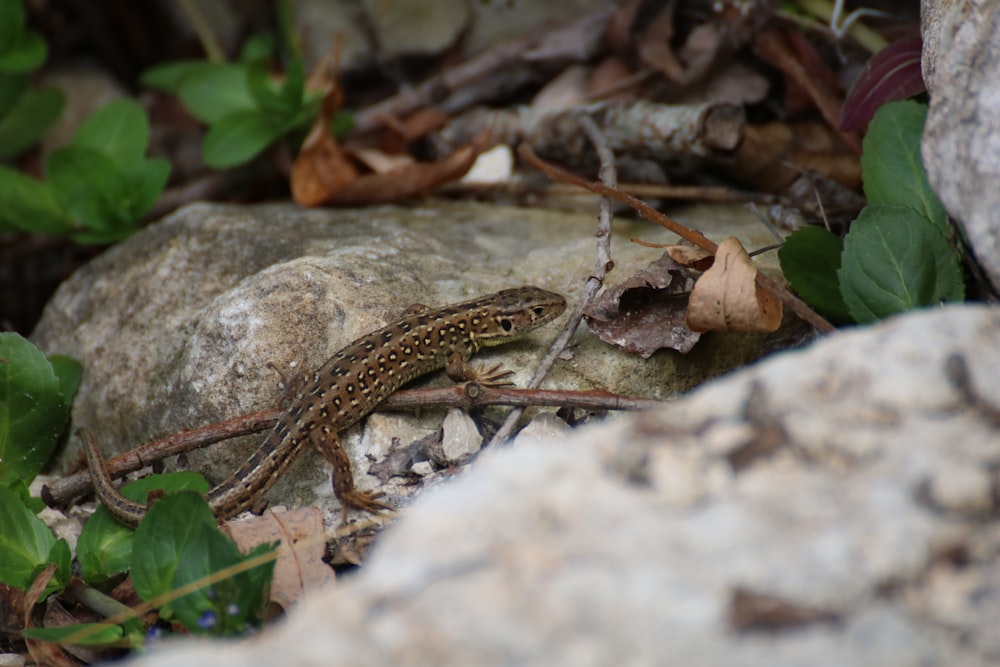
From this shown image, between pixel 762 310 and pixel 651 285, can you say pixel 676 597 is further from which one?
pixel 651 285

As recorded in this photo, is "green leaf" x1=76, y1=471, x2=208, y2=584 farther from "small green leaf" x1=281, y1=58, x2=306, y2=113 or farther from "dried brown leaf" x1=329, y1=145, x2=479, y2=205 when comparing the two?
"small green leaf" x1=281, y1=58, x2=306, y2=113

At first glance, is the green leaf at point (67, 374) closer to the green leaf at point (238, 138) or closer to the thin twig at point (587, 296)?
the green leaf at point (238, 138)

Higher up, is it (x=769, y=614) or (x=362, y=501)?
(x=769, y=614)

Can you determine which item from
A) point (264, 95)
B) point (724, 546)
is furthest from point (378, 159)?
point (724, 546)

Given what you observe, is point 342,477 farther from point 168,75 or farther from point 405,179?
point 168,75

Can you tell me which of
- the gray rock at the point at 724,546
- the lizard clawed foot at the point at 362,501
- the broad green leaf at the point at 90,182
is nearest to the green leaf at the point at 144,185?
the broad green leaf at the point at 90,182

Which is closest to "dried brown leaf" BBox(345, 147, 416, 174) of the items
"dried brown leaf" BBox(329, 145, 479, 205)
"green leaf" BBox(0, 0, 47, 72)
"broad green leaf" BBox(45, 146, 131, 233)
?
"dried brown leaf" BBox(329, 145, 479, 205)
